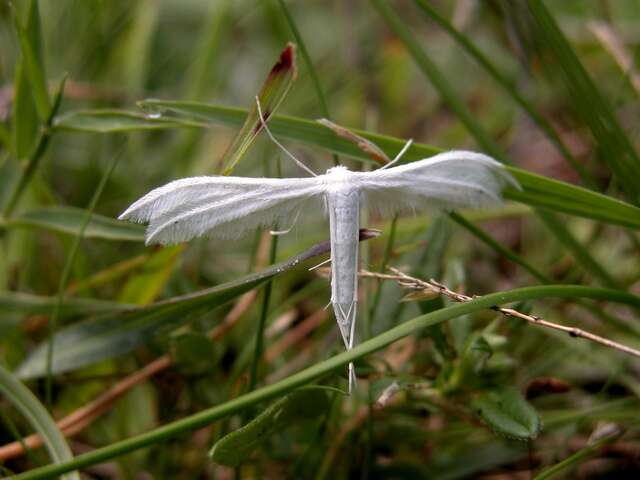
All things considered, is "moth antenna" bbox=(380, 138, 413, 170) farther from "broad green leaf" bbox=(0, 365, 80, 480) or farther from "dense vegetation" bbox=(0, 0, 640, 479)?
"broad green leaf" bbox=(0, 365, 80, 480)

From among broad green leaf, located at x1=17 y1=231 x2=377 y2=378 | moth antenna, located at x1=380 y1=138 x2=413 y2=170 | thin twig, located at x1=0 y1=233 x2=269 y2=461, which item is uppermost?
moth antenna, located at x1=380 y1=138 x2=413 y2=170

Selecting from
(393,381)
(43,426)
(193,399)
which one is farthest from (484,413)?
(43,426)

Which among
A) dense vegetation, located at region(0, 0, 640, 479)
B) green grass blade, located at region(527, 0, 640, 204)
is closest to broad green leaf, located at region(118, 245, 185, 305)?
dense vegetation, located at region(0, 0, 640, 479)

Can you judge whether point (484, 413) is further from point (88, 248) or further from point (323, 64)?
point (323, 64)

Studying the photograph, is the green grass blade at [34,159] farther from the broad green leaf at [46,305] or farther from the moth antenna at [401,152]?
the moth antenna at [401,152]

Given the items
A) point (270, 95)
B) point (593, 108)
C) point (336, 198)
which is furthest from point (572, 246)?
point (270, 95)
